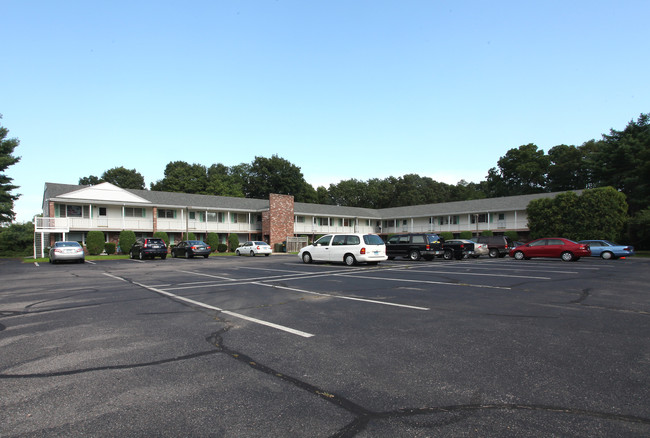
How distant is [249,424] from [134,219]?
40.6 metres

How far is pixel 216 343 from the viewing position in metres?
5.08

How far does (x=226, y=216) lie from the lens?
47000 mm

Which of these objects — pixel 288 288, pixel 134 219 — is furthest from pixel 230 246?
pixel 288 288

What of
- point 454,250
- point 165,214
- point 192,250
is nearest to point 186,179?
point 165,214

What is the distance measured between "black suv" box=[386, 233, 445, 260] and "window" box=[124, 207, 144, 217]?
96.6ft

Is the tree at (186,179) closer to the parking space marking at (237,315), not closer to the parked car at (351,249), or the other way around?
the parked car at (351,249)

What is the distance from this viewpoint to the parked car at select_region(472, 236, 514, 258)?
29.2 m

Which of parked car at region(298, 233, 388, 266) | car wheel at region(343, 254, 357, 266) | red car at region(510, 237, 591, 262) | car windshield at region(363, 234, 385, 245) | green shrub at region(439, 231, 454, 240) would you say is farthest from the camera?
green shrub at region(439, 231, 454, 240)

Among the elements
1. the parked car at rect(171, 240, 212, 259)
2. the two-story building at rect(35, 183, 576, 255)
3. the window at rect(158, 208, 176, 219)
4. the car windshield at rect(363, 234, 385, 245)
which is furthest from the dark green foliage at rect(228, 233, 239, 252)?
the car windshield at rect(363, 234, 385, 245)

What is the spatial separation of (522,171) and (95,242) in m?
64.1

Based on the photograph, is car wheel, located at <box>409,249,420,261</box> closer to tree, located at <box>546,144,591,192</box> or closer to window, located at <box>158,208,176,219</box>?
window, located at <box>158,208,176,219</box>

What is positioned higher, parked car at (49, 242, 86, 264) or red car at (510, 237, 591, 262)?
parked car at (49, 242, 86, 264)

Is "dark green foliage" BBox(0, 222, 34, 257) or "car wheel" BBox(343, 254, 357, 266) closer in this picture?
"car wheel" BBox(343, 254, 357, 266)

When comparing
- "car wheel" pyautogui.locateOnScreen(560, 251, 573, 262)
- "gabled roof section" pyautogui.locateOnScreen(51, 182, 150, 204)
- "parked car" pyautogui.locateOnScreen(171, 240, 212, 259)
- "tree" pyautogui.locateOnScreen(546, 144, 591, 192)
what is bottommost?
"car wheel" pyautogui.locateOnScreen(560, 251, 573, 262)
